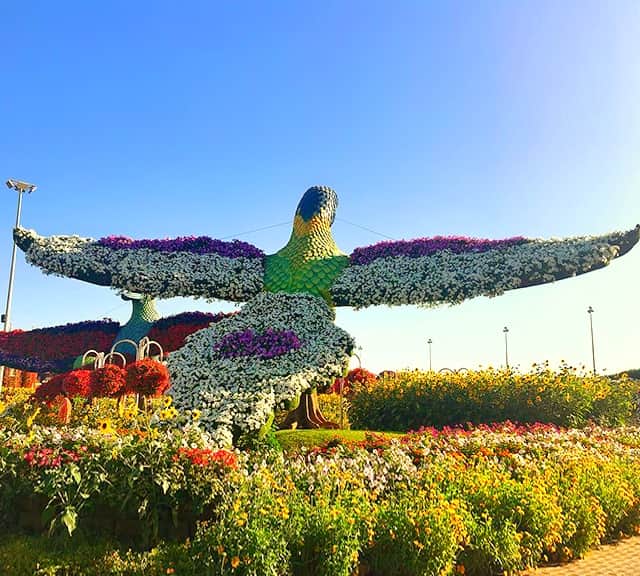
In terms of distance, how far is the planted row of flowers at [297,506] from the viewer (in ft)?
13.7

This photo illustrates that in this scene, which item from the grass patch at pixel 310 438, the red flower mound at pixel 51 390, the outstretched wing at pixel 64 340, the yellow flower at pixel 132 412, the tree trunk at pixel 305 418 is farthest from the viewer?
the outstretched wing at pixel 64 340

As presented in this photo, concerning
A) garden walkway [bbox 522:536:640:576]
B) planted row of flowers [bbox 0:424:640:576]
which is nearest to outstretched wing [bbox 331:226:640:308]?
planted row of flowers [bbox 0:424:640:576]

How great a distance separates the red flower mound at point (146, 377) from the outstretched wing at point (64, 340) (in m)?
6.74

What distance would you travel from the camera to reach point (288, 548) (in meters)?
4.21

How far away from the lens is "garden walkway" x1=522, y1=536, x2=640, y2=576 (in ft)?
17.2

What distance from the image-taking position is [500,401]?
1250 centimetres

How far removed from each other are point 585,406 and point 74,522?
34.9 feet

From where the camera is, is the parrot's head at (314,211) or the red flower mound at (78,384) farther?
the parrot's head at (314,211)

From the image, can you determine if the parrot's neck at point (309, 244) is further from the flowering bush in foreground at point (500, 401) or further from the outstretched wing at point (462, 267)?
the flowering bush in foreground at point (500, 401)

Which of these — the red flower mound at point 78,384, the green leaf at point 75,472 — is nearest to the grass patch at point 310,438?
the red flower mound at point 78,384

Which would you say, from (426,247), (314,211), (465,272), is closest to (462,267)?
(465,272)

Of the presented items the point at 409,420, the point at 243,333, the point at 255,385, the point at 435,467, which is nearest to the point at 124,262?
the point at 243,333

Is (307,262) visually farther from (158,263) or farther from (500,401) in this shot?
(500,401)

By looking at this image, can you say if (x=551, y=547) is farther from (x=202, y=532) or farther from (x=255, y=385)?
(x=255, y=385)
